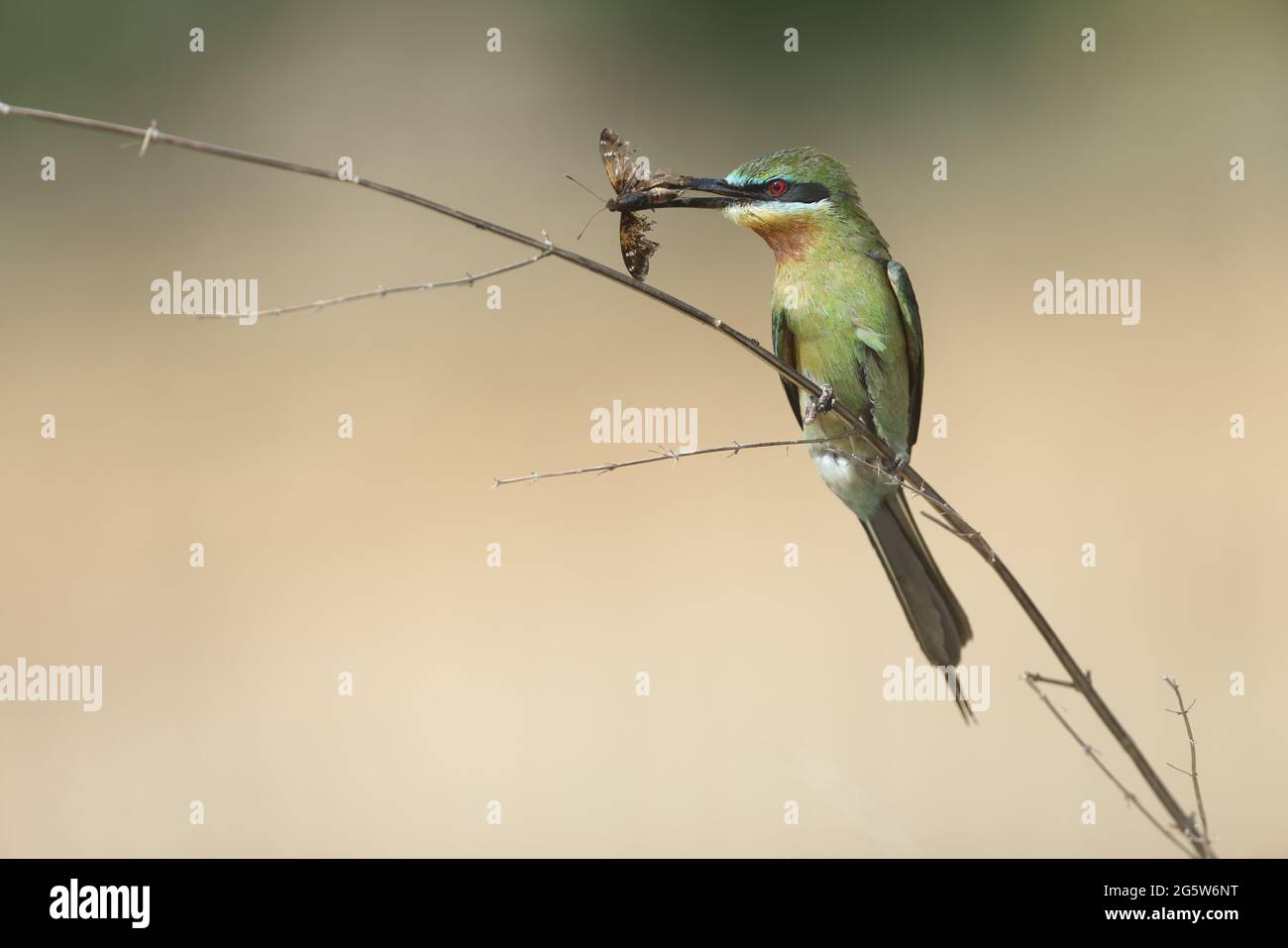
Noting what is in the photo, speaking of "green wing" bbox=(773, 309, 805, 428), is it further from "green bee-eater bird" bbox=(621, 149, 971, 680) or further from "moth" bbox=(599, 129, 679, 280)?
"moth" bbox=(599, 129, 679, 280)

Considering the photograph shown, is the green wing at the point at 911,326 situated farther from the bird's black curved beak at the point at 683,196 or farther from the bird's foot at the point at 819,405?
the bird's black curved beak at the point at 683,196

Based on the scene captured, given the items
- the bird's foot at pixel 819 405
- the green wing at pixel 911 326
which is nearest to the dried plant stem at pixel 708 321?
the bird's foot at pixel 819 405

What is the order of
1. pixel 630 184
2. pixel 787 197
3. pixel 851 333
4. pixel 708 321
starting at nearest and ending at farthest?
1. pixel 708 321
2. pixel 630 184
3. pixel 787 197
4. pixel 851 333

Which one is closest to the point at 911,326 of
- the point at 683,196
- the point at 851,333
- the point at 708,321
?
the point at 851,333

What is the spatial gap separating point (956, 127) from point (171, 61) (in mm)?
1935

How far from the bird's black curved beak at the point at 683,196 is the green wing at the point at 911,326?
0.79ft

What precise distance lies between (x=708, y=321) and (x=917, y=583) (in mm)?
471

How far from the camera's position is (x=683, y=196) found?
39.8 inches

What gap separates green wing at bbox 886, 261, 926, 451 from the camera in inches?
47.6

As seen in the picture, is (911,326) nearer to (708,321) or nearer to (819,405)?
(819,405)

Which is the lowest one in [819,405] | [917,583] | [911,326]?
[917,583]

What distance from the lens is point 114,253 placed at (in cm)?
280

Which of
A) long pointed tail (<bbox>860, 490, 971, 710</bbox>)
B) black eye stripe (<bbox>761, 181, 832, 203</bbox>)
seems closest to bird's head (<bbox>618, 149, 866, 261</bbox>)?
black eye stripe (<bbox>761, 181, 832, 203</bbox>)

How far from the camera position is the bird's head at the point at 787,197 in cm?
104
